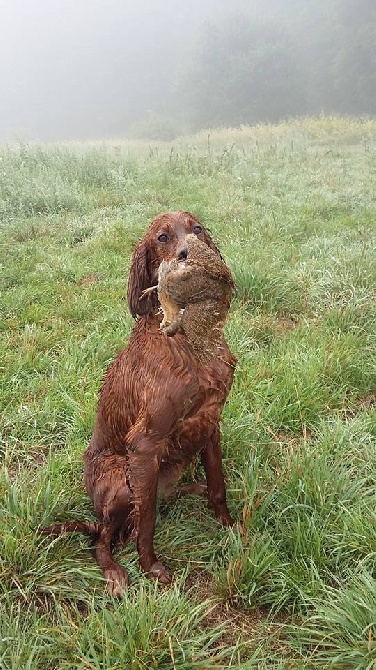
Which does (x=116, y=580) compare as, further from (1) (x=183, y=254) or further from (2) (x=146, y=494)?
(1) (x=183, y=254)

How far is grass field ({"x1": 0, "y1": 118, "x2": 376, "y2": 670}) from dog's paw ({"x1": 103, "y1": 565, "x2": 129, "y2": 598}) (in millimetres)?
39

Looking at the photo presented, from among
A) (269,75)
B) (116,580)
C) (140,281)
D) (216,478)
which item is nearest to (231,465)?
(216,478)

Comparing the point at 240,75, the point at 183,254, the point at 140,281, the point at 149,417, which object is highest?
the point at 240,75

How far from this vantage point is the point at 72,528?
Result: 7.57 ft

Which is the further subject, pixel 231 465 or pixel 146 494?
pixel 231 465

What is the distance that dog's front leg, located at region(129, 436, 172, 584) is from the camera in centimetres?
203

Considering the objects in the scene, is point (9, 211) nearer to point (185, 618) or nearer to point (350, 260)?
point (350, 260)

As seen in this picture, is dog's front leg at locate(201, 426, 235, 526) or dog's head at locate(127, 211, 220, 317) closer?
dog's head at locate(127, 211, 220, 317)

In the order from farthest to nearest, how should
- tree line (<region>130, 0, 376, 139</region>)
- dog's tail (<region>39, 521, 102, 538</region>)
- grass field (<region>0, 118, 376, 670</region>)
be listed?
tree line (<region>130, 0, 376, 139</region>), dog's tail (<region>39, 521, 102, 538</region>), grass field (<region>0, 118, 376, 670</region>)

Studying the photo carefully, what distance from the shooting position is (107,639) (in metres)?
1.72

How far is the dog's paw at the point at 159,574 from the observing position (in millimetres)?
2193

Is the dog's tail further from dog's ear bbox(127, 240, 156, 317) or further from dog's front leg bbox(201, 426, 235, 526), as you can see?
dog's ear bbox(127, 240, 156, 317)

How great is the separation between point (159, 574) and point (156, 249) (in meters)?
1.28

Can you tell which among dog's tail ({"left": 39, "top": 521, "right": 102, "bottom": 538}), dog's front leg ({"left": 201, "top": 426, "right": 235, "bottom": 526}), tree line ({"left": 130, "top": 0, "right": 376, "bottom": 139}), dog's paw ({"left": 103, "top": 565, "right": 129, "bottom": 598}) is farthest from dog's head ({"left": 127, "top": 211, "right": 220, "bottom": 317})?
tree line ({"left": 130, "top": 0, "right": 376, "bottom": 139})
